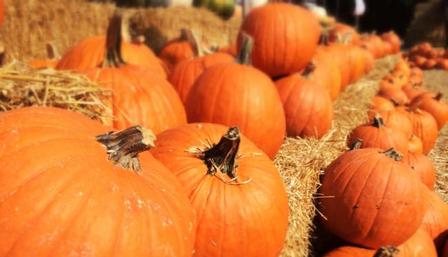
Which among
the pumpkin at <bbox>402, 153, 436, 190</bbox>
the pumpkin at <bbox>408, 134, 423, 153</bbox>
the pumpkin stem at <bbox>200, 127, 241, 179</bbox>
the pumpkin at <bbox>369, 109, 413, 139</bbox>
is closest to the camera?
the pumpkin stem at <bbox>200, 127, 241, 179</bbox>

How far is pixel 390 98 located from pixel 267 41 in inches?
103

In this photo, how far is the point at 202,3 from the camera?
9.23 metres

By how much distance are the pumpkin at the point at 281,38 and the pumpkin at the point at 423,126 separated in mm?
1486

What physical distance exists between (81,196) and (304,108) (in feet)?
8.21

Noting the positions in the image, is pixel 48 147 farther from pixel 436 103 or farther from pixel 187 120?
pixel 436 103

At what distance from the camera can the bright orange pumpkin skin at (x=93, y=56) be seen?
339 centimetres

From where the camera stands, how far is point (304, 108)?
12.0 feet

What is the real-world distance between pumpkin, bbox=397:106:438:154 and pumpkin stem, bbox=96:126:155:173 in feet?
12.7

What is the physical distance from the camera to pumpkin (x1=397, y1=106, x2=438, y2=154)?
189 inches

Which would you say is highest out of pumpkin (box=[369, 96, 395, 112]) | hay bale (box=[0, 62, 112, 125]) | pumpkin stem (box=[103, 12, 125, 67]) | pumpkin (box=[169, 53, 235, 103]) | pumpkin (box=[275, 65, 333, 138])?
pumpkin stem (box=[103, 12, 125, 67])

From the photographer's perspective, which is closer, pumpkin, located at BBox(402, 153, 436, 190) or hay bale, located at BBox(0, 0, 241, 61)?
pumpkin, located at BBox(402, 153, 436, 190)

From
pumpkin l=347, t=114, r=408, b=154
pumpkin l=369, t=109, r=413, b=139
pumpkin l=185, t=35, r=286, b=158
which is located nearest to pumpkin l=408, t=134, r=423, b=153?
pumpkin l=369, t=109, r=413, b=139

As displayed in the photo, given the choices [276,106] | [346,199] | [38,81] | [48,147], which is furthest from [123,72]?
[346,199]

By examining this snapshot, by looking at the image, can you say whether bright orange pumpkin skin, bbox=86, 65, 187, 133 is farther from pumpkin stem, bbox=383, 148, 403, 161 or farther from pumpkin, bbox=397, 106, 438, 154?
pumpkin, bbox=397, 106, 438, 154
